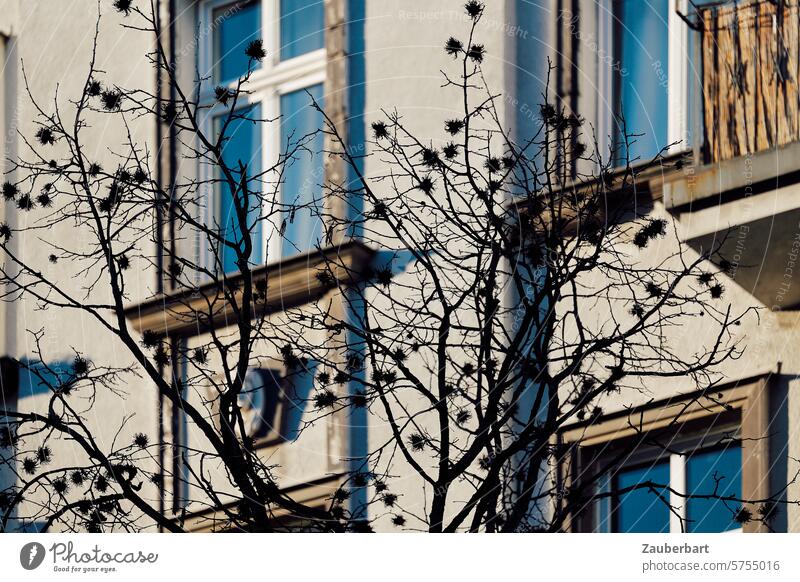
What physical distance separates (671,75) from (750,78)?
69 cm

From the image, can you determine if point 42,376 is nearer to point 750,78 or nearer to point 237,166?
point 237,166

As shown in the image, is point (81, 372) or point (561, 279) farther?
point (81, 372)

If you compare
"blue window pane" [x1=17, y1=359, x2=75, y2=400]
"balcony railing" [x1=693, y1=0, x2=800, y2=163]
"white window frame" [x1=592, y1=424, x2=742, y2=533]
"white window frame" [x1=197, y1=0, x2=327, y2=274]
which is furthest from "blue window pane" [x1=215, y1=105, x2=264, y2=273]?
"balcony railing" [x1=693, y1=0, x2=800, y2=163]

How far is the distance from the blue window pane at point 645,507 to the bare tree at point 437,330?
127 millimetres

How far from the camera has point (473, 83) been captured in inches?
254

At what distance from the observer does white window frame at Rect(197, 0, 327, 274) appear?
684 cm

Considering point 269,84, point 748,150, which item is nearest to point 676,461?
point 748,150

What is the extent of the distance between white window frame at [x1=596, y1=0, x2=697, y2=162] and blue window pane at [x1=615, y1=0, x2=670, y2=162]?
0.02 metres

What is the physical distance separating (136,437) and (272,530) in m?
1.00

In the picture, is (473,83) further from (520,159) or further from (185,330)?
(185,330)

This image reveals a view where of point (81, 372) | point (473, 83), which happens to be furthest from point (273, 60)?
point (81, 372)

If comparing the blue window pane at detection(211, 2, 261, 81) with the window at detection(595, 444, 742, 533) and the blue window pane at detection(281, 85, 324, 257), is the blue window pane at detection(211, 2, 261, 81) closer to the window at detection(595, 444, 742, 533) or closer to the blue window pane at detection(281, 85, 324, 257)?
the blue window pane at detection(281, 85, 324, 257)
